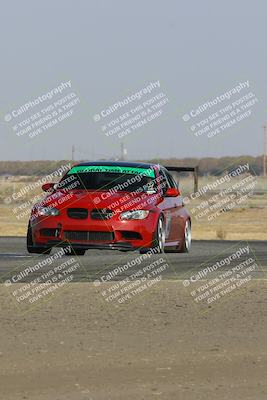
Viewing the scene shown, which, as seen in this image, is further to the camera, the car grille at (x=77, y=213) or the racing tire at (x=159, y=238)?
the racing tire at (x=159, y=238)

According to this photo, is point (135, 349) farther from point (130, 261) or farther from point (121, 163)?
point (121, 163)

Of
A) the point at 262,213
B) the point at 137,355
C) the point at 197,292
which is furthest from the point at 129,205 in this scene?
the point at 262,213

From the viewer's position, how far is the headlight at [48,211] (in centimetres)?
1900

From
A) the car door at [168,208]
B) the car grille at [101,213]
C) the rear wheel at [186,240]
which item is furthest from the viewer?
the rear wheel at [186,240]

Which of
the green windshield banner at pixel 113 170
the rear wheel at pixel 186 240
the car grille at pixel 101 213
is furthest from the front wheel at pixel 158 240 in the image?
the rear wheel at pixel 186 240

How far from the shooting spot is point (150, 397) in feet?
27.0

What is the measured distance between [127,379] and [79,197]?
10.2 meters

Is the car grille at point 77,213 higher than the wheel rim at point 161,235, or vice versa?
the car grille at point 77,213

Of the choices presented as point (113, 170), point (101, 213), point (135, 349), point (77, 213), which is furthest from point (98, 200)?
point (135, 349)

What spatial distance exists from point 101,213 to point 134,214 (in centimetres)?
59

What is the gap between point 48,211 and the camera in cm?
1906

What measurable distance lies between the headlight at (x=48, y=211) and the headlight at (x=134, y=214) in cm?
115

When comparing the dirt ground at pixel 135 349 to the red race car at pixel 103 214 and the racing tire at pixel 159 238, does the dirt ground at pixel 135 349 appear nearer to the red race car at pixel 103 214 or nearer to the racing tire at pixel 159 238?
the red race car at pixel 103 214

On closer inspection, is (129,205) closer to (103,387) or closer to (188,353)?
(188,353)
